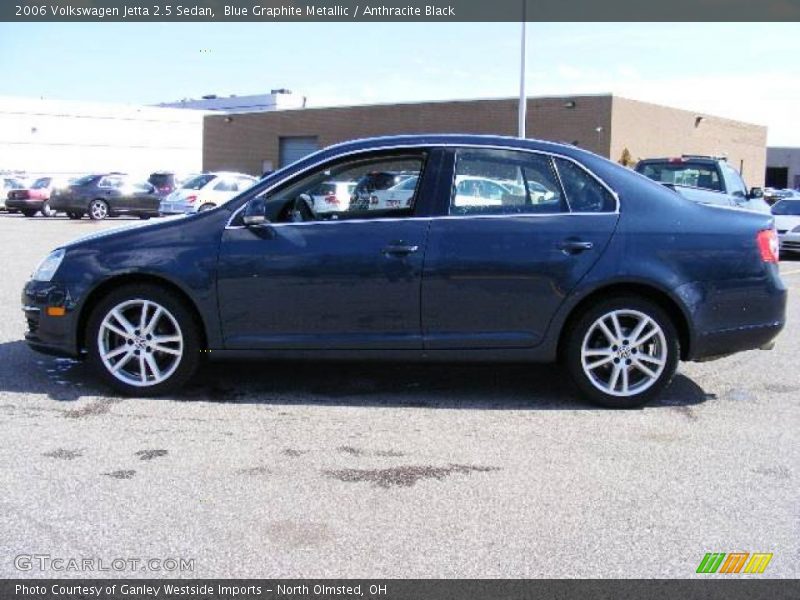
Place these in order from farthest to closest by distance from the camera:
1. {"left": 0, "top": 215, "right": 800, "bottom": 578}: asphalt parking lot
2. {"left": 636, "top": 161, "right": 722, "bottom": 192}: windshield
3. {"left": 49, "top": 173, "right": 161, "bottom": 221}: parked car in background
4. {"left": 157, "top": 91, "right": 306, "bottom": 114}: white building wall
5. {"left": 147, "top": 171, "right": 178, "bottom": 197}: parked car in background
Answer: {"left": 157, "top": 91, "right": 306, "bottom": 114}: white building wall, {"left": 147, "top": 171, "right": 178, "bottom": 197}: parked car in background, {"left": 49, "top": 173, "right": 161, "bottom": 221}: parked car in background, {"left": 636, "top": 161, "right": 722, "bottom": 192}: windshield, {"left": 0, "top": 215, "right": 800, "bottom": 578}: asphalt parking lot

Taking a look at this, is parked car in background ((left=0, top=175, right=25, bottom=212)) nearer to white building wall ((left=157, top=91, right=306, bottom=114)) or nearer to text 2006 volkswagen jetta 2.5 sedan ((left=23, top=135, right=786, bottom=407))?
text 2006 volkswagen jetta 2.5 sedan ((left=23, top=135, right=786, bottom=407))

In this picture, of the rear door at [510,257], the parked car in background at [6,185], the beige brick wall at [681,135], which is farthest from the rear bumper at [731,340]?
the beige brick wall at [681,135]

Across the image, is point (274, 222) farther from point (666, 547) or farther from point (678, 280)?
point (666, 547)

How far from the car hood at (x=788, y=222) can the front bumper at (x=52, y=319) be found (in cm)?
1615

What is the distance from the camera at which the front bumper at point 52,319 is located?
560 cm

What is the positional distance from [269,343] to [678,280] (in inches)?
104

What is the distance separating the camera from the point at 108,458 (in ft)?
14.9

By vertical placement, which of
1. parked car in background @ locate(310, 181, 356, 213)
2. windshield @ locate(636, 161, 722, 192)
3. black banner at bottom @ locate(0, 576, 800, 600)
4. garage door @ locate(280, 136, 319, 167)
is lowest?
black banner at bottom @ locate(0, 576, 800, 600)

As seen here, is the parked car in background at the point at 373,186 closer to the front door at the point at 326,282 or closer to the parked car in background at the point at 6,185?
the front door at the point at 326,282

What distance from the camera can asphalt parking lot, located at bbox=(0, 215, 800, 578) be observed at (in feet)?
11.5

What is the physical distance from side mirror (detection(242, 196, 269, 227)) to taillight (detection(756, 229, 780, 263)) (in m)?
3.22

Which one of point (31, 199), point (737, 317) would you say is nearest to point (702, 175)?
point (737, 317)

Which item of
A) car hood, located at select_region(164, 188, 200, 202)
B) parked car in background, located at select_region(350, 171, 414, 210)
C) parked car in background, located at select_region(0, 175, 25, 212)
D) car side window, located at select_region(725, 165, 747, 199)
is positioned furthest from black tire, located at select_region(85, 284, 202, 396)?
parked car in background, located at select_region(0, 175, 25, 212)

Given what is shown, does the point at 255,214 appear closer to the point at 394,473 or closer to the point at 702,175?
the point at 394,473
